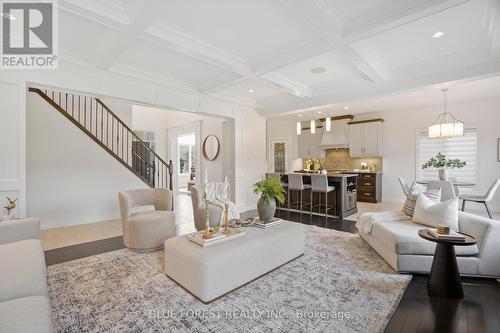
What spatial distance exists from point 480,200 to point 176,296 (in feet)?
19.0

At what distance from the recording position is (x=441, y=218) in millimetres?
2936

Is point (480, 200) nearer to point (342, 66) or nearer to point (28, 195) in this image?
point (342, 66)

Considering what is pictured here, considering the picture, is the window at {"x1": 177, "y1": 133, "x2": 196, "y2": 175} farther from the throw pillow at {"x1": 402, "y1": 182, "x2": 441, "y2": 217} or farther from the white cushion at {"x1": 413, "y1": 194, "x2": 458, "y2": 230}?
the white cushion at {"x1": 413, "y1": 194, "x2": 458, "y2": 230}

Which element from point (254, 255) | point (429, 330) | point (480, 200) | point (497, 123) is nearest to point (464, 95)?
point (497, 123)

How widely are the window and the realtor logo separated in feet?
22.2

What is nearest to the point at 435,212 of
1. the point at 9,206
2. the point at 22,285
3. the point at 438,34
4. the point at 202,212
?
the point at 438,34

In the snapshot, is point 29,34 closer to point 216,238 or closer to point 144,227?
point 144,227

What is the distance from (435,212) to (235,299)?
2.63 metres

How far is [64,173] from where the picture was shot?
5.02 meters

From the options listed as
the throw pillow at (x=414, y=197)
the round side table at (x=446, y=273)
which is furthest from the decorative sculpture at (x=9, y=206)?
the throw pillow at (x=414, y=197)

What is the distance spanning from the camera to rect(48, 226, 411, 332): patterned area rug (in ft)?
6.18

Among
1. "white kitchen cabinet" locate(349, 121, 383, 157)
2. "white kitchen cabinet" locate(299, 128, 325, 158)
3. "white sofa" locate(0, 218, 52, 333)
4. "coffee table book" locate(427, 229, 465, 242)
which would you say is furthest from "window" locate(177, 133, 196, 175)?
"coffee table book" locate(427, 229, 465, 242)

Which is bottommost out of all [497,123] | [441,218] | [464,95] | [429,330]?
[429,330]

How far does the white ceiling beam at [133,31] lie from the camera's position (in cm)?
243
